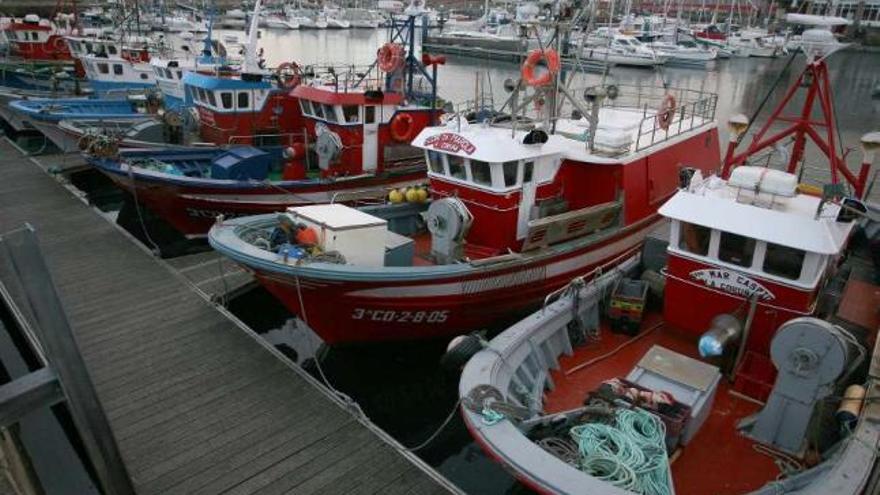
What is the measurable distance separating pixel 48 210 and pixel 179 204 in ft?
10.4

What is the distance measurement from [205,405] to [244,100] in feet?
35.1

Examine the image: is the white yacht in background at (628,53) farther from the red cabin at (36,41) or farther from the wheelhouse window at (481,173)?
the wheelhouse window at (481,173)

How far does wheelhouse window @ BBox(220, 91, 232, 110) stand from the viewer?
15.6m

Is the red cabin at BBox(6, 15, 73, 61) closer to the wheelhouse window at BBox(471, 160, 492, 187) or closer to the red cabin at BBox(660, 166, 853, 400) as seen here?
the wheelhouse window at BBox(471, 160, 492, 187)

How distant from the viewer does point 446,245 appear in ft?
31.2

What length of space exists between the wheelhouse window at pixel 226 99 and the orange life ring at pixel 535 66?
8731 millimetres

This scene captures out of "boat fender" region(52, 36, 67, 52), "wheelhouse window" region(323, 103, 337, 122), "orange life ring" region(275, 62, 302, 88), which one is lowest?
"wheelhouse window" region(323, 103, 337, 122)

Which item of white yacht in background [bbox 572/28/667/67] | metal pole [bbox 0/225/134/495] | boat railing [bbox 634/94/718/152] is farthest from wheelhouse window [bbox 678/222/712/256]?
white yacht in background [bbox 572/28/667/67]

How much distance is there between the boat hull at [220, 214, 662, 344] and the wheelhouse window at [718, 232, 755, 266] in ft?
7.58

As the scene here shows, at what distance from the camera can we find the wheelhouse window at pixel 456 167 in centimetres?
1002

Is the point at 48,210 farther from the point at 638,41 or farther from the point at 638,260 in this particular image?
the point at 638,41

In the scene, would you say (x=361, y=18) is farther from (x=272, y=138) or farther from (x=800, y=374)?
(x=800, y=374)

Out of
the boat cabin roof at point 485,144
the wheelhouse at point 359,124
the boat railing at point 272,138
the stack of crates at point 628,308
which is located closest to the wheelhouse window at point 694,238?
the stack of crates at point 628,308

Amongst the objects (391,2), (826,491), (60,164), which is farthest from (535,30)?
(60,164)
